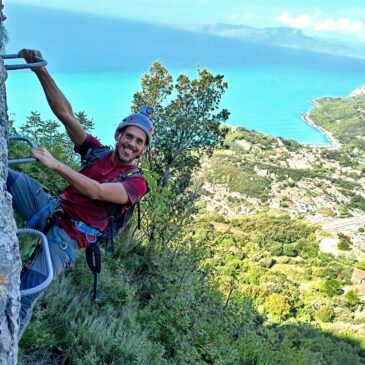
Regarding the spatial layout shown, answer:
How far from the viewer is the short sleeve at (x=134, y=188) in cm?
232

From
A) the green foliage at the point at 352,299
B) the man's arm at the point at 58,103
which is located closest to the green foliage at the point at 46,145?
the man's arm at the point at 58,103

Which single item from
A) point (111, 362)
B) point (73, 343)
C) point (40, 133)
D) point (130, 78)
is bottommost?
point (130, 78)

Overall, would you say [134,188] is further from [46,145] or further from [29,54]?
[46,145]

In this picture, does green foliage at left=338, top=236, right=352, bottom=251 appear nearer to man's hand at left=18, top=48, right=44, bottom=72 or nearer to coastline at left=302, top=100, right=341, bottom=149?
man's hand at left=18, top=48, right=44, bottom=72

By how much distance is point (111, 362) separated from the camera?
301 centimetres

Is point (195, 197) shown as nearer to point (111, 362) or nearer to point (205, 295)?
point (205, 295)

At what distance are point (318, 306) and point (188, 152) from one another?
22.8m

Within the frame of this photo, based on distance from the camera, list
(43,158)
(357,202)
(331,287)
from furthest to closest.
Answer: (357,202) < (331,287) < (43,158)

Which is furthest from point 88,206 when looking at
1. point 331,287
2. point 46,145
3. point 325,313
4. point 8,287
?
point 331,287

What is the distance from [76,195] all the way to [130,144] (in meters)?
0.40

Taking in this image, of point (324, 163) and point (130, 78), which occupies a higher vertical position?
point (130, 78)

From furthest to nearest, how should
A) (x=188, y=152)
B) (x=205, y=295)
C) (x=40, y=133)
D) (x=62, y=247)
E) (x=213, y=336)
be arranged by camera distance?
(x=188, y=152)
(x=205, y=295)
(x=40, y=133)
(x=213, y=336)
(x=62, y=247)

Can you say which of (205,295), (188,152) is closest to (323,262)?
(188,152)

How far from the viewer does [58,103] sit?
253 centimetres
